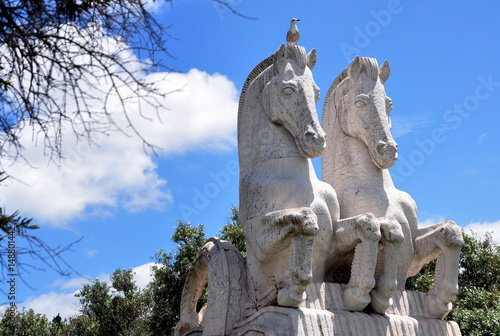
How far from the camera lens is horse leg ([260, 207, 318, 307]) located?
243 inches

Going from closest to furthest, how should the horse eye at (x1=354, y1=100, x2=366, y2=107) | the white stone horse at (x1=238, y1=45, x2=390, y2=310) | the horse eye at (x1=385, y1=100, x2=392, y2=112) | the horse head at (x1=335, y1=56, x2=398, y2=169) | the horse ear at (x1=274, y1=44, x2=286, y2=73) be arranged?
1. the white stone horse at (x1=238, y1=45, x2=390, y2=310)
2. the horse ear at (x1=274, y1=44, x2=286, y2=73)
3. the horse head at (x1=335, y1=56, x2=398, y2=169)
4. the horse eye at (x1=354, y1=100, x2=366, y2=107)
5. the horse eye at (x1=385, y1=100, x2=392, y2=112)

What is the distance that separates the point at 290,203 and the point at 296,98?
1.14 meters

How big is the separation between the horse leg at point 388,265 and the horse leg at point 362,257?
0.19m

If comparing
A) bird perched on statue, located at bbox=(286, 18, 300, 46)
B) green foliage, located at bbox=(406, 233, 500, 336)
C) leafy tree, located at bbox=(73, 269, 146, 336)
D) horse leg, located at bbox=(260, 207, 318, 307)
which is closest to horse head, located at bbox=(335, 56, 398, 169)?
bird perched on statue, located at bbox=(286, 18, 300, 46)

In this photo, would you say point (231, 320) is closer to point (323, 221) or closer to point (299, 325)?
point (299, 325)

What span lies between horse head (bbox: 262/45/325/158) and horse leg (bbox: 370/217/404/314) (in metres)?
1.06

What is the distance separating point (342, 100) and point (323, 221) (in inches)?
66.9

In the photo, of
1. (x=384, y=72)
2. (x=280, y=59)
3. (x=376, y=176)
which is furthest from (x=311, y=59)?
(x=376, y=176)

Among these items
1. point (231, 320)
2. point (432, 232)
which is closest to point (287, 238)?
point (231, 320)

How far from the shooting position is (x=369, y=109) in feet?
24.4

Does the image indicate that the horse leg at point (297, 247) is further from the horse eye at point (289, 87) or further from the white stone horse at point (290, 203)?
the horse eye at point (289, 87)

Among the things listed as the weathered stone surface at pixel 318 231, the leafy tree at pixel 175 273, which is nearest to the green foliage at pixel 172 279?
the leafy tree at pixel 175 273

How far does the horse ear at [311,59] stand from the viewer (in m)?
7.34

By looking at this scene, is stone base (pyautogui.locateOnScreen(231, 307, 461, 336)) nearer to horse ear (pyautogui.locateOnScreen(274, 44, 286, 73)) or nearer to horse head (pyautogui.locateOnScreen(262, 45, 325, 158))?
horse head (pyautogui.locateOnScreen(262, 45, 325, 158))
